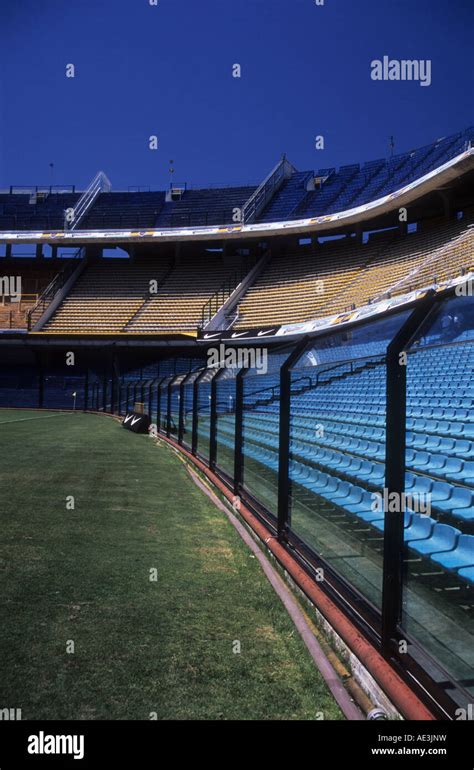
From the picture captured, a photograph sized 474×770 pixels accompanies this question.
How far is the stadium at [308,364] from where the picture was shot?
9.26 ft

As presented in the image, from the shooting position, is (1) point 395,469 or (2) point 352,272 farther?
(2) point 352,272

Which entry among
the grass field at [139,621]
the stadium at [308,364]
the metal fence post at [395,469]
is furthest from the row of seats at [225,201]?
the metal fence post at [395,469]

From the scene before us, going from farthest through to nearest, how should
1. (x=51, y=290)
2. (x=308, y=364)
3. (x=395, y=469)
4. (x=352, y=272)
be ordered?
(x=51, y=290) < (x=352, y=272) < (x=308, y=364) < (x=395, y=469)

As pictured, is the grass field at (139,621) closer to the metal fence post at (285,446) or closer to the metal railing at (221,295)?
the metal fence post at (285,446)

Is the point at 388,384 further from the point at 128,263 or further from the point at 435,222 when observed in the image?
the point at 128,263

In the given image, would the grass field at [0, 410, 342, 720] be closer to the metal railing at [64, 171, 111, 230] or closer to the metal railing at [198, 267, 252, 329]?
the metal railing at [198, 267, 252, 329]

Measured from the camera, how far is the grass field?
8.33ft

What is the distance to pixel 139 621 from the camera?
3375 millimetres

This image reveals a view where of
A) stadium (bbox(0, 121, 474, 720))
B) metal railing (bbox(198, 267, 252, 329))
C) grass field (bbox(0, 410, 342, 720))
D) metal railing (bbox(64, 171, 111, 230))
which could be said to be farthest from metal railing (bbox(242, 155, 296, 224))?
grass field (bbox(0, 410, 342, 720))

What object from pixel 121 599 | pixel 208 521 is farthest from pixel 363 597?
pixel 208 521

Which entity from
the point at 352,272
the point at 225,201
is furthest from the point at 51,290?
the point at 352,272

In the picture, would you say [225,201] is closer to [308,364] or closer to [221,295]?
[221,295]

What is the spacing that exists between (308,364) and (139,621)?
238 centimetres

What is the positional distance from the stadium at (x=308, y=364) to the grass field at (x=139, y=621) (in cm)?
35
